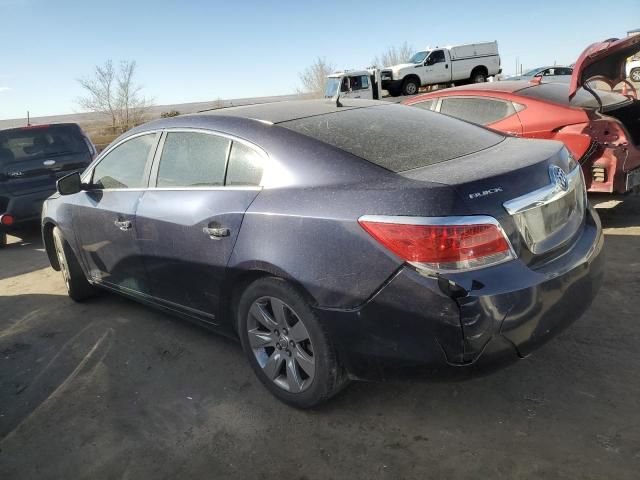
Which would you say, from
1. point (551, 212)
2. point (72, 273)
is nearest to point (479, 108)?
point (551, 212)

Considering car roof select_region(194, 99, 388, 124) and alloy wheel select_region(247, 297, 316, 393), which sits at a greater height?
car roof select_region(194, 99, 388, 124)

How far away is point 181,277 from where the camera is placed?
3234 millimetres

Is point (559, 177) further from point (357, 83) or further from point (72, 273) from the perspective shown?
point (357, 83)

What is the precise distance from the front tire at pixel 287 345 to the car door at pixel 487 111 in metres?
3.49

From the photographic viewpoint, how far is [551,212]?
242 cm

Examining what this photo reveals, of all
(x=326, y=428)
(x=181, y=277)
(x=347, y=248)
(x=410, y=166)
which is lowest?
(x=326, y=428)

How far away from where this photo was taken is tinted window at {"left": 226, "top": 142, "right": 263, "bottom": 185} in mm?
2818

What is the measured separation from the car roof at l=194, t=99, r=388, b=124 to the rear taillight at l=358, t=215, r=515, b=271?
1.22 meters

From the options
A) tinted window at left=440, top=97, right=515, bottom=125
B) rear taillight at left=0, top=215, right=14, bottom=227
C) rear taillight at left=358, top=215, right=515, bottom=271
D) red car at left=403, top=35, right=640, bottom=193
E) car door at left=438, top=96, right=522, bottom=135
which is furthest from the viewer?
rear taillight at left=0, top=215, right=14, bottom=227

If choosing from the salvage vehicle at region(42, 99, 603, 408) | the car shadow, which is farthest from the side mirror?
the car shadow

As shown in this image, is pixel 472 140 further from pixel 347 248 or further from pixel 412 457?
pixel 412 457

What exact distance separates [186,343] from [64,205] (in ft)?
5.70

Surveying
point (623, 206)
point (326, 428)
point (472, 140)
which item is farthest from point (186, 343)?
point (623, 206)

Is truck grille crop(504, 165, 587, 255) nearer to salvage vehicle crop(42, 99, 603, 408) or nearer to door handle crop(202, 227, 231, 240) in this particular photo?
salvage vehicle crop(42, 99, 603, 408)
